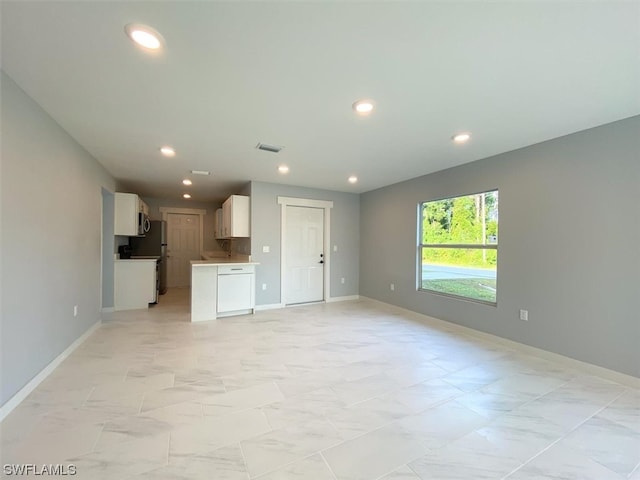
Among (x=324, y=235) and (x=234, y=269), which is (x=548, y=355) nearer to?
(x=324, y=235)

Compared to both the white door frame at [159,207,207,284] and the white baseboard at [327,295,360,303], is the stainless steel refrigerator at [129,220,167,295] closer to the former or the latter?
the white door frame at [159,207,207,284]

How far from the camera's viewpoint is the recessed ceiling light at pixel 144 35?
1.45 meters

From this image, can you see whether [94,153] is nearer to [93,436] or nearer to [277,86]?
[277,86]

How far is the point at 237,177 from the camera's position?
480 centimetres

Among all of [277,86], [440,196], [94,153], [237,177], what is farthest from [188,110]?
[440,196]

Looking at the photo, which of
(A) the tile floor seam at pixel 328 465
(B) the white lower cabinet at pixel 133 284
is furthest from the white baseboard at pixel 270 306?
(A) the tile floor seam at pixel 328 465

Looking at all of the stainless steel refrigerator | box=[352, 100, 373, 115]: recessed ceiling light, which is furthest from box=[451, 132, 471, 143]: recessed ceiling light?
the stainless steel refrigerator

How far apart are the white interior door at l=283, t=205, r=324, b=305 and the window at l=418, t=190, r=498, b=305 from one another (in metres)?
2.10

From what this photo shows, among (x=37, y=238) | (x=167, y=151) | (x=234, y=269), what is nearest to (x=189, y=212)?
(x=234, y=269)

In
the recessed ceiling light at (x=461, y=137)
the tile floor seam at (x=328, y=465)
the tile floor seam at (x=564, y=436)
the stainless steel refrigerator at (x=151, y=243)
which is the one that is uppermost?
the recessed ceiling light at (x=461, y=137)

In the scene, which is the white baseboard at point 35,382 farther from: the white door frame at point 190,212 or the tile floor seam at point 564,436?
the white door frame at point 190,212

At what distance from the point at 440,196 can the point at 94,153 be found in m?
4.99

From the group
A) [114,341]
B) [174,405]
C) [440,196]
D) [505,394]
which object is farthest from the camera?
[440,196]

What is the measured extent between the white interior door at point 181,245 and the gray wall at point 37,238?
14.1ft
